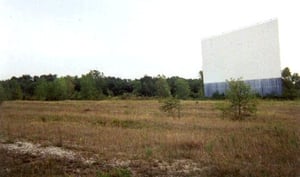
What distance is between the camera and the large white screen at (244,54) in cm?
4231

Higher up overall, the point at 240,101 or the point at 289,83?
the point at 289,83

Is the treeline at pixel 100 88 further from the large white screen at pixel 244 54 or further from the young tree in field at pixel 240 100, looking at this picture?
the young tree in field at pixel 240 100

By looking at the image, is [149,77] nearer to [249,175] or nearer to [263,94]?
[263,94]

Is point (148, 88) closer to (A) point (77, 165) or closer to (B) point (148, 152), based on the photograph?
(B) point (148, 152)

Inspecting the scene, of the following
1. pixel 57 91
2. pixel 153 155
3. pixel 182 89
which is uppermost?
pixel 57 91

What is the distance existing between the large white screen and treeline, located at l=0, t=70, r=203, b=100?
324 inches

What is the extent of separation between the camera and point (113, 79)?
96.5m

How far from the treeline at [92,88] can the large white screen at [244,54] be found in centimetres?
822

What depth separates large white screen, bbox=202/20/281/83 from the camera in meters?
42.3

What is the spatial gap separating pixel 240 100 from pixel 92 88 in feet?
140

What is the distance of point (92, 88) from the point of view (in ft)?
199

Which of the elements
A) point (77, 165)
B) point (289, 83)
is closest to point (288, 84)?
point (289, 83)

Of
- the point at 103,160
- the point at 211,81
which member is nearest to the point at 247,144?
the point at 103,160

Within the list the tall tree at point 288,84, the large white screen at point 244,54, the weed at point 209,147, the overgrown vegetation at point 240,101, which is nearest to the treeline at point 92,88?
the large white screen at point 244,54
